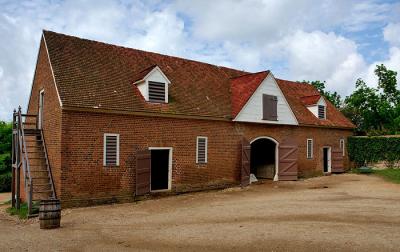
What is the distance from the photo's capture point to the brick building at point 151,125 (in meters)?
15.4

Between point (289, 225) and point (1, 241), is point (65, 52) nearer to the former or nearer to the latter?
point (1, 241)

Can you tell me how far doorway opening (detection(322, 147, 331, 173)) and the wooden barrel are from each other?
65.5 feet

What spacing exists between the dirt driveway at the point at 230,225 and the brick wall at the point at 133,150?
2.84 feet

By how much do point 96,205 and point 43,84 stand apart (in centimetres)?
670

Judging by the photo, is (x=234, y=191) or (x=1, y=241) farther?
(x=234, y=191)

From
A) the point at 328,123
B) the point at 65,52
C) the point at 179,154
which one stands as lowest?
the point at 179,154

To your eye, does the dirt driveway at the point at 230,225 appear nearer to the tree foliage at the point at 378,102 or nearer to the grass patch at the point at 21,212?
the grass patch at the point at 21,212

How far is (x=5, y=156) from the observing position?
94.0 feet

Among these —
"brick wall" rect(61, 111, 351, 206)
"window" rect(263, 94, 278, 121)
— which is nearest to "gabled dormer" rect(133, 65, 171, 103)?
"brick wall" rect(61, 111, 351, 206)

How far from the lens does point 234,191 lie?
63.7ft

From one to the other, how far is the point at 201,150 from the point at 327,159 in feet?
40.1

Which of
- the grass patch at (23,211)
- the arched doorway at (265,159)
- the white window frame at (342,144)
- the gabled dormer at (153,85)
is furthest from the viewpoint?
the white window frame at (342,144)

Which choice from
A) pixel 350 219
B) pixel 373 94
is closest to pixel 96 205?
pixel 350 219

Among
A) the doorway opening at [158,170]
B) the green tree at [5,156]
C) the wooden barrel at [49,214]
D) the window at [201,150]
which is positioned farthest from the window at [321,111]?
the green tree at [5,156]
